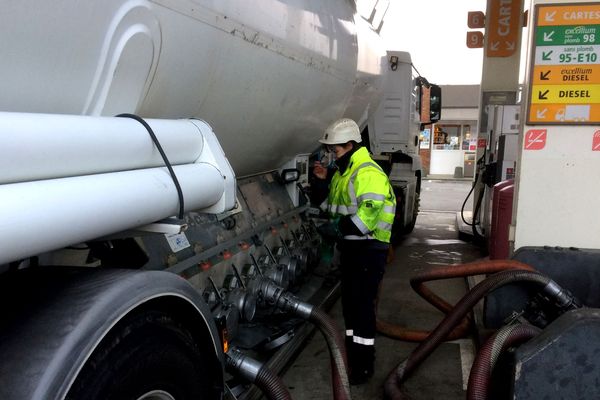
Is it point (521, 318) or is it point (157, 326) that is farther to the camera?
point (521, 318)

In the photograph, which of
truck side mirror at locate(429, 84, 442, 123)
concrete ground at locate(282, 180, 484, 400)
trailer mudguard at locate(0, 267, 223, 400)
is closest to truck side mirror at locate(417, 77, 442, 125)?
truck side mirror at locate(429, 84, 442, 123)

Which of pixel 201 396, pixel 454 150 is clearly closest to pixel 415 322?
pixel 201 396

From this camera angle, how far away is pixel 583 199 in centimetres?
287

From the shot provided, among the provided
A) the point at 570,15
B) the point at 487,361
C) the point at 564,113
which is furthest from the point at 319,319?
the point at 570,15

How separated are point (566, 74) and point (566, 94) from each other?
108 mm

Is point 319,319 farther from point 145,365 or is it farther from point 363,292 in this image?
point 145,365

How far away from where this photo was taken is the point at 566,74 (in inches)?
110

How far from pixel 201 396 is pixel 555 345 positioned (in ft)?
4.93

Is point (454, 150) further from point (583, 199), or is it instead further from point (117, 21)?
point (117, 21)

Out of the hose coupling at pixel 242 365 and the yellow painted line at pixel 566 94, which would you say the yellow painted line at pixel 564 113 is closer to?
the yellow painted line at pixel 566 94

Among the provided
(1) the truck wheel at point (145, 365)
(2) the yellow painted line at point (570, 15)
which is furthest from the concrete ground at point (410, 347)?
(2) the yellow painted line at point (570, 15)

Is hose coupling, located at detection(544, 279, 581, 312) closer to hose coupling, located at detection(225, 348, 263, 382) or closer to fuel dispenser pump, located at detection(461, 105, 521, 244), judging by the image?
hose coupling, located at detection(225, 348, 263, 382)

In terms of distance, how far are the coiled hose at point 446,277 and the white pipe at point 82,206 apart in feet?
6.50

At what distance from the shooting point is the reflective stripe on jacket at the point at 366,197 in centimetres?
318
